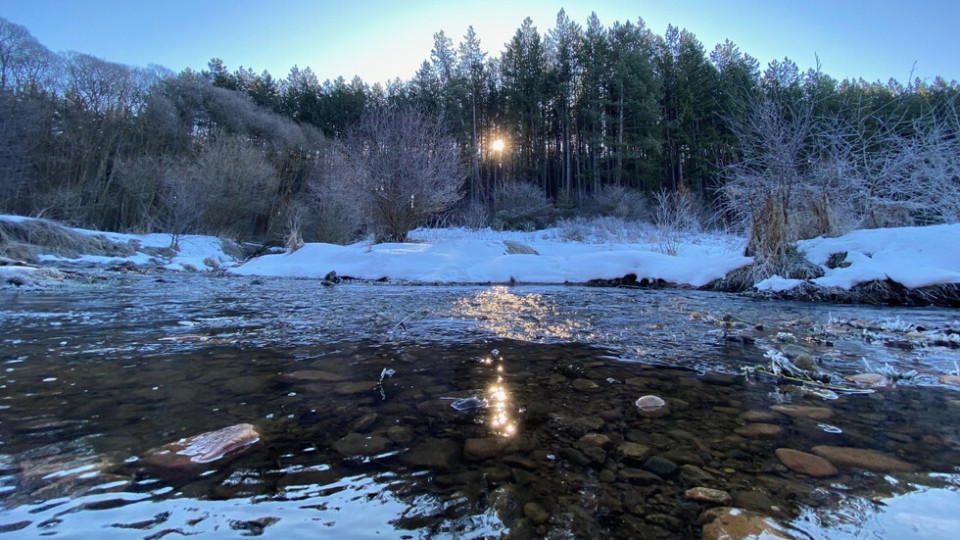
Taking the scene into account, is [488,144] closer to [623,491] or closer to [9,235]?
[9,235]

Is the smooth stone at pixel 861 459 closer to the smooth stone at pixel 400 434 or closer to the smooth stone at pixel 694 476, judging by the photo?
the smooth stone at pixel 694 476

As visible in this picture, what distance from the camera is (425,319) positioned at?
405cm

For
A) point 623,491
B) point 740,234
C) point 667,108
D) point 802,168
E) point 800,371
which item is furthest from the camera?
point 667,108

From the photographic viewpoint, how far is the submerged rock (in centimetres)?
124

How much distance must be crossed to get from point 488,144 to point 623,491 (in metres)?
32.9

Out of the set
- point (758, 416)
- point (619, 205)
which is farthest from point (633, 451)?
point (619, 205)

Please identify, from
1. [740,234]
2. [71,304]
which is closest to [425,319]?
[71,304]

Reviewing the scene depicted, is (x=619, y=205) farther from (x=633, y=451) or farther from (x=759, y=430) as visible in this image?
(x=633, y=451)

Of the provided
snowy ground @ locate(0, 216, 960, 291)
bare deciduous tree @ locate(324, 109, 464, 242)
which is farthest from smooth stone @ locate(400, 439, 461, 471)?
bare deciduous tree @ locate(324, 109, 464, 242)

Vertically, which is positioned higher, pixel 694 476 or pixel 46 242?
pixel 46 242

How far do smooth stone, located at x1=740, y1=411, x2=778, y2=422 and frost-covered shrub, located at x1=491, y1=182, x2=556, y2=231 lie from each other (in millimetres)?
20322

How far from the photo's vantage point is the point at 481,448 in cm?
138

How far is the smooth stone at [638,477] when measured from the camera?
1182 mm

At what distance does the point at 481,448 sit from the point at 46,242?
14721 millimetres
